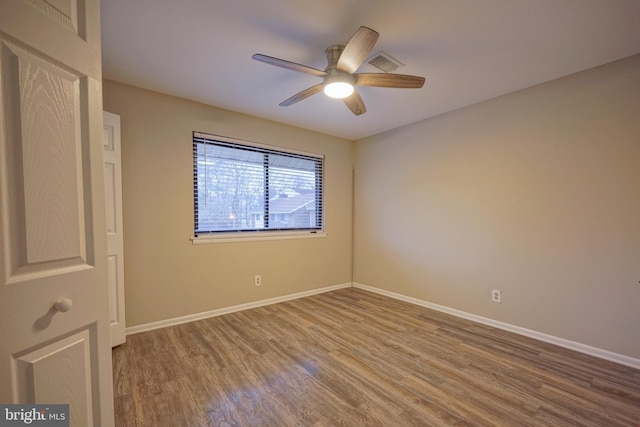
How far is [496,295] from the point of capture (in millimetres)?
2824

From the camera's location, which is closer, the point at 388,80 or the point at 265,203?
the point at 388,80

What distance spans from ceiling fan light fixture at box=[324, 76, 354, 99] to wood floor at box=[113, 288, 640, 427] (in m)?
2.12

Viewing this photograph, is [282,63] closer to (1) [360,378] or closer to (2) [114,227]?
(2) [114,227]

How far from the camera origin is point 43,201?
834 mm

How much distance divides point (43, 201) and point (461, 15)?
7.43 feet

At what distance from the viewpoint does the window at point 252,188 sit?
10.0ft

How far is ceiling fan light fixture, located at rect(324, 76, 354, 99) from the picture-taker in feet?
6.29

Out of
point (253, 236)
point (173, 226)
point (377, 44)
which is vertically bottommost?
point (253, 236)

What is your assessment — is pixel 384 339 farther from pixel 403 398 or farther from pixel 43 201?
pixel 43 201

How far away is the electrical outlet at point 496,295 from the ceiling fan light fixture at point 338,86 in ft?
8.21

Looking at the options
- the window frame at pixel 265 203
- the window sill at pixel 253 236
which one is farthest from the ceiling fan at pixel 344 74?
the window sill at pixel 253 236

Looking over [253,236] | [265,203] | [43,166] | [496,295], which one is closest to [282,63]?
[43,166]

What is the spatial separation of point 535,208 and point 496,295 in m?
0.97

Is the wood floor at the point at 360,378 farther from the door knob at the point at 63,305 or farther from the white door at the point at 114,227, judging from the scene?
the door knob at the point at 63,305
